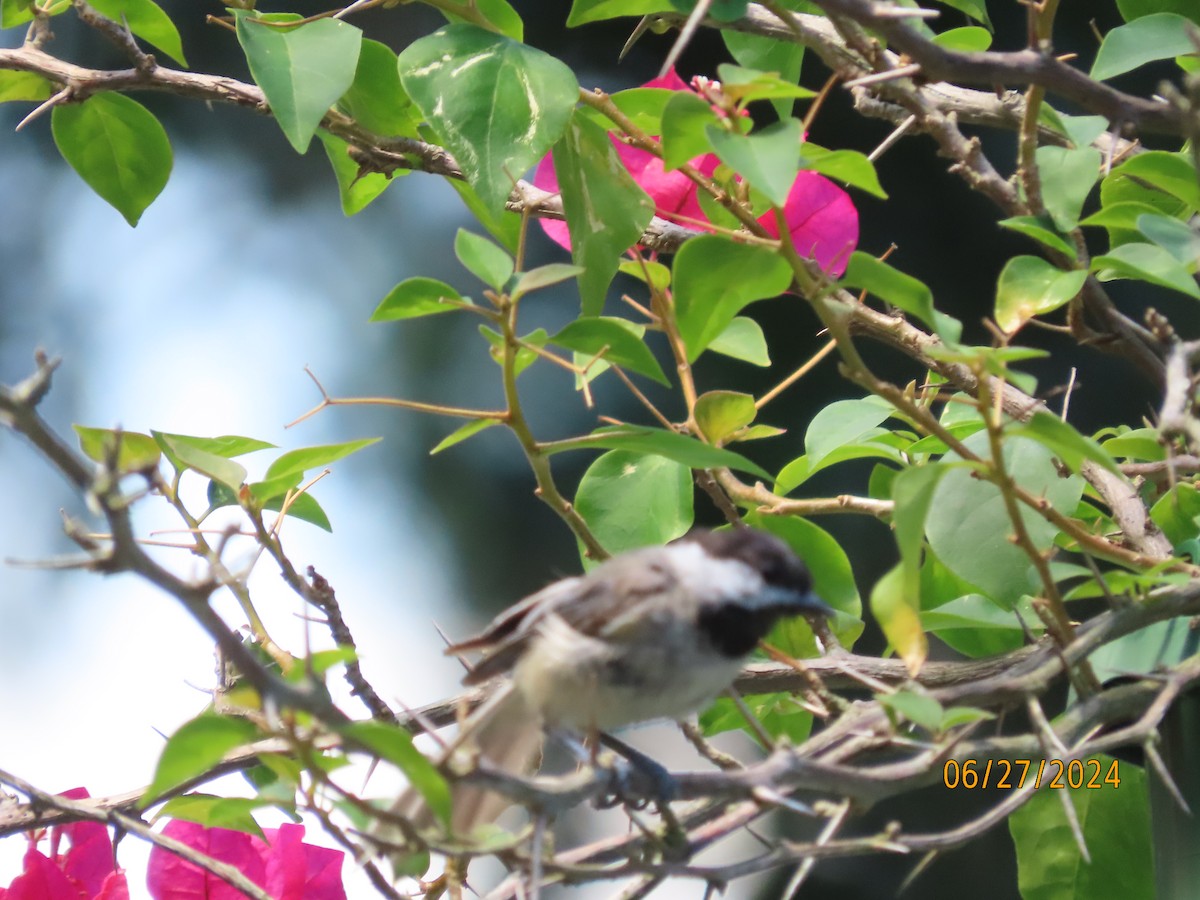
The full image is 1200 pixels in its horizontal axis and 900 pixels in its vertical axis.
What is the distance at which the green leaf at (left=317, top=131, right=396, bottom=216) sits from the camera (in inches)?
32.0

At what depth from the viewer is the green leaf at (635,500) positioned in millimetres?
731

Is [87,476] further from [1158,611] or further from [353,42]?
[1158,611]

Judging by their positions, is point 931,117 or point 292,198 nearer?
point 931,117

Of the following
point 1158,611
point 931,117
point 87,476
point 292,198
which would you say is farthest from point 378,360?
point 87,476

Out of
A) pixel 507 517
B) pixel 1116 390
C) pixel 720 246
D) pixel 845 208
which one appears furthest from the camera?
pixel 507 517

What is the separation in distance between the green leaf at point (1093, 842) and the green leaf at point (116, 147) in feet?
2.46

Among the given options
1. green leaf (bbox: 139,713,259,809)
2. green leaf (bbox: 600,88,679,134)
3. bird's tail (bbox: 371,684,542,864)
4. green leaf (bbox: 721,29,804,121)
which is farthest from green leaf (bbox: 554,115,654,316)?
green leaf (bbox: 139,713,259,809)

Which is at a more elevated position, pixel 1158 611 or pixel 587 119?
pixel 587 119

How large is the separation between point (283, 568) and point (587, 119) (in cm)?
34

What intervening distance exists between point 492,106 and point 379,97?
0.20 m

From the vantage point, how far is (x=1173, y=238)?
575mm

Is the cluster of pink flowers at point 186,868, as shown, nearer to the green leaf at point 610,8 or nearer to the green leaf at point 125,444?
the green leaf at point 125,444

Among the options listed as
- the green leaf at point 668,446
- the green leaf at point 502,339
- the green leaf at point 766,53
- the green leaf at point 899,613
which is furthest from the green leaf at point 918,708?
the green leaf at point 766,53

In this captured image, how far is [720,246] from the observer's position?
55 cm
